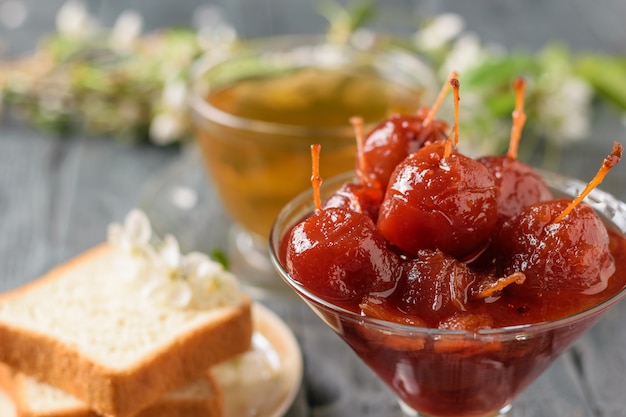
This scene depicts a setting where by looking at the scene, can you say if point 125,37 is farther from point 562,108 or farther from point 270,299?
point 562,108

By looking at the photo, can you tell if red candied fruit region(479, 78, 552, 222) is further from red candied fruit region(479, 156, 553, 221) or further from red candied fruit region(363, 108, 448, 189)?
red candied fruit region(363, 108, 448, 189)

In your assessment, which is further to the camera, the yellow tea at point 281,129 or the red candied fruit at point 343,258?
the yellow tea at point 281,129

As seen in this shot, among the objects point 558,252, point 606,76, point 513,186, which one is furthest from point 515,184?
point 606,76

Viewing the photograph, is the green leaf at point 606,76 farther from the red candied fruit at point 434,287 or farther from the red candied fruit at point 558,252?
the red candied fruit at point 434,287

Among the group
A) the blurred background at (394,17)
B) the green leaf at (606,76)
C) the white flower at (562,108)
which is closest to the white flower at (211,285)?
the white flower at (562,108)

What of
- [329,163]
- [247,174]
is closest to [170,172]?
[247,174]

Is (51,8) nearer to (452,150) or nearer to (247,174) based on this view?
(247,174)
